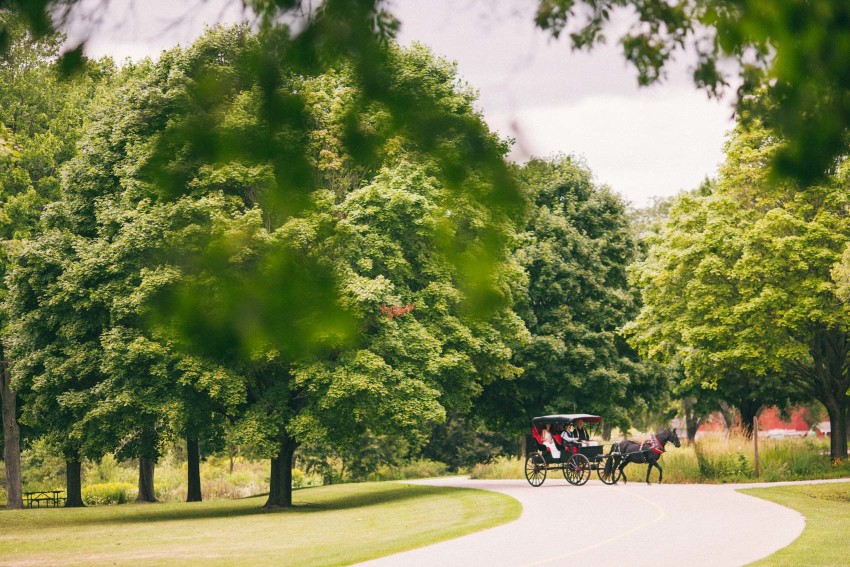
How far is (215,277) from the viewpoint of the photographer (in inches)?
171

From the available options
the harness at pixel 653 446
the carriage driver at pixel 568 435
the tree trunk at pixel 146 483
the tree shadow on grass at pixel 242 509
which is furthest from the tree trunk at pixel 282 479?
the tree trunk at pixel 146 483

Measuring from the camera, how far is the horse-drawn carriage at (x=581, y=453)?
29.3m

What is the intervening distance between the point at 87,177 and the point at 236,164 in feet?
75.7

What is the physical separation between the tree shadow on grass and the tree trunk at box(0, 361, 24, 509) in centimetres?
427

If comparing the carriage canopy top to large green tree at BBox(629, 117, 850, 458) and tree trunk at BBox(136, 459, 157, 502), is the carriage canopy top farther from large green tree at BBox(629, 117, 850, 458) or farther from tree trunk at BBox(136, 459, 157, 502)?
tree trunk at BBox(136, 459, 157, 502)

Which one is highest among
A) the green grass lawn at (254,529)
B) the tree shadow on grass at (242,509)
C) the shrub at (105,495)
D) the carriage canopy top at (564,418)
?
the carriage canopy top at (564,418)

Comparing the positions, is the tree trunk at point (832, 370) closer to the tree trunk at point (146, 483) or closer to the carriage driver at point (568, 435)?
the carriage driver at point (568, 435)

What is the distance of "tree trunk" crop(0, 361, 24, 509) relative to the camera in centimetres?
3362

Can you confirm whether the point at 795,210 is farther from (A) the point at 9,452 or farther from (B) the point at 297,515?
(A) the point at 9,452

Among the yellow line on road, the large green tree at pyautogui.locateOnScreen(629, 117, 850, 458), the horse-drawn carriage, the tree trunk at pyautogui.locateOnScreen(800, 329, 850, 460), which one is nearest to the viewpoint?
the yellow line on road

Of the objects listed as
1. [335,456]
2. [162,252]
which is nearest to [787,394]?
[335,456]

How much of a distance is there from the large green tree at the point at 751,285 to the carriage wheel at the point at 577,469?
658cm

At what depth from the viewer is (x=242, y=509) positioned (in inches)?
1127

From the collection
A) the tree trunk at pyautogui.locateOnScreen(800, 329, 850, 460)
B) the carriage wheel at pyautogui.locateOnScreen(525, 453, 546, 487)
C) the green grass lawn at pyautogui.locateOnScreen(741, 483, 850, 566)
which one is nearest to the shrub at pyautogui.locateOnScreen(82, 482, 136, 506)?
the carriage wheel at pyautogui.locateOnScreen(525, 453, 546, 487)
